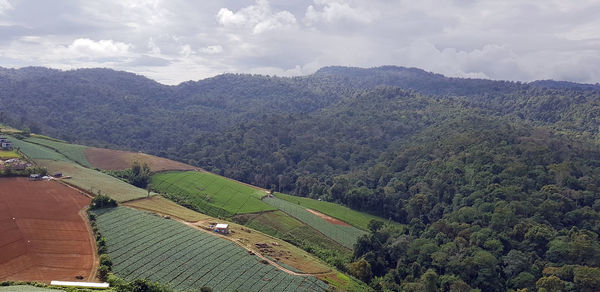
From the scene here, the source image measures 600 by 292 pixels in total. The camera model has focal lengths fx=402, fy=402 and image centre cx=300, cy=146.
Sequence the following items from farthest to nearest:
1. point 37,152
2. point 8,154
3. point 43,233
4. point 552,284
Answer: point 37,152
point 8,154
point 552,284
point 43,233

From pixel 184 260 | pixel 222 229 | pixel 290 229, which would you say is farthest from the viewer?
pixel 290 229

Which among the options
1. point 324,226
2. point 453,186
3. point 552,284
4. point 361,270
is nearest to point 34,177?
point 324,226

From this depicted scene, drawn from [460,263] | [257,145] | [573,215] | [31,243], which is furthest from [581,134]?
[31,243]

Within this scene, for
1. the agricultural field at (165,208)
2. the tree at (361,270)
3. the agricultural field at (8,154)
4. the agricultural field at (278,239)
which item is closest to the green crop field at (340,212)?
the agricultural field at (278,239)

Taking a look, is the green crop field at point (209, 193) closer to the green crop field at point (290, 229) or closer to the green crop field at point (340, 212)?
the green crop field at point (290, 229)

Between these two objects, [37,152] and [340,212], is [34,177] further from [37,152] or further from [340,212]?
[340,212]

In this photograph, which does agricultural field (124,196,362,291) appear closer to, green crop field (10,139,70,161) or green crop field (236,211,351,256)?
green crop field (236,211,351,256)

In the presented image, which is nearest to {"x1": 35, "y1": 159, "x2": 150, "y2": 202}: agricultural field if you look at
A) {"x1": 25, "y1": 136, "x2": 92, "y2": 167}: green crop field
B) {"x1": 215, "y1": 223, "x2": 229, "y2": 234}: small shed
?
{"x1": 25, "y1": 136, "x2": 92, "y2": 167}: green crop field
